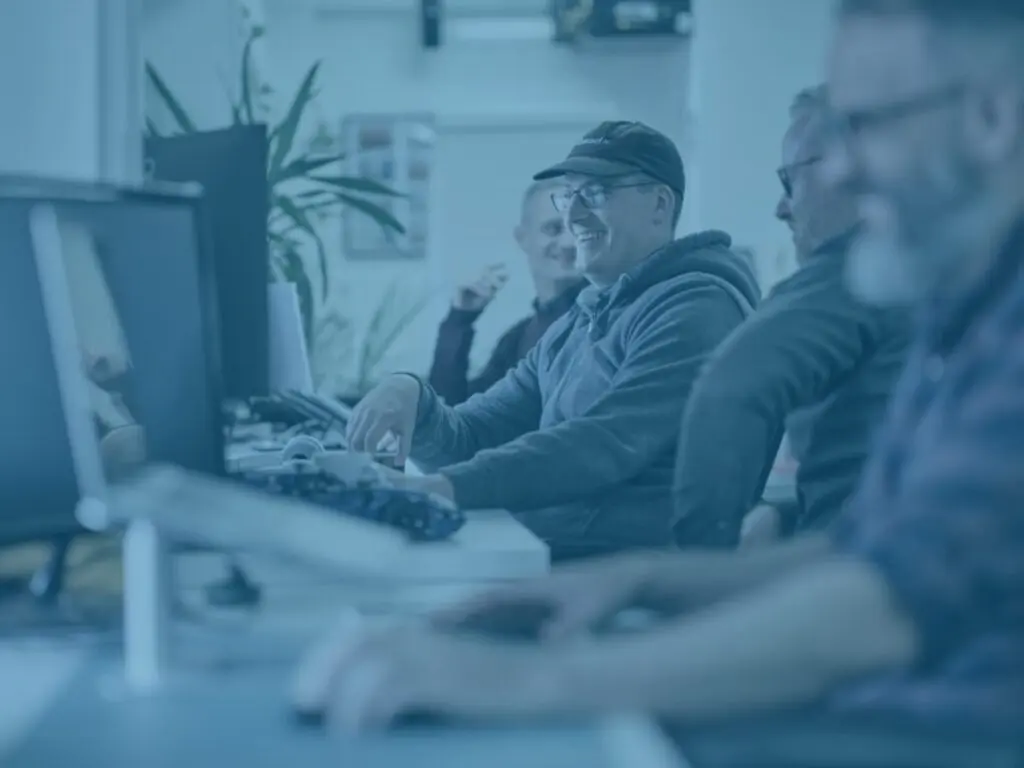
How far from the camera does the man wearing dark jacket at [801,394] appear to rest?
190 centimetres

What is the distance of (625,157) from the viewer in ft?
8.31

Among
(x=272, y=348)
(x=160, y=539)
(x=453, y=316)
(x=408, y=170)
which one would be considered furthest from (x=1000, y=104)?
(x=408, y=170)

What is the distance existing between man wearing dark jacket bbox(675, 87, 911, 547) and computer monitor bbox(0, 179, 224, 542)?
802 millimetres

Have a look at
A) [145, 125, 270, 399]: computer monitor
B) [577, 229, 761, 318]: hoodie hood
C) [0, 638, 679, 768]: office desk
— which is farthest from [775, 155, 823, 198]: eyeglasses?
[0, 638, 679, 768]: office desk

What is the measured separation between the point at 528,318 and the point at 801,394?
6.38 feet

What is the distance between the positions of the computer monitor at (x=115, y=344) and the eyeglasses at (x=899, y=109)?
65cm

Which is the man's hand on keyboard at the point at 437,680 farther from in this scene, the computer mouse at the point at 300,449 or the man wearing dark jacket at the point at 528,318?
the man wearing dark jacket at the point at 528,318

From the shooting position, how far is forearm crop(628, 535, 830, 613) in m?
1.18

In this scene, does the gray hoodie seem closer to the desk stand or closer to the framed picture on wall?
the desk stand

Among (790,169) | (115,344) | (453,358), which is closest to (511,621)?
(115,344)

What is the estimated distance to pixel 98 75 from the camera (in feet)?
7.84

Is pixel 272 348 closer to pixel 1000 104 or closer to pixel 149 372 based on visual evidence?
pixel 149 372

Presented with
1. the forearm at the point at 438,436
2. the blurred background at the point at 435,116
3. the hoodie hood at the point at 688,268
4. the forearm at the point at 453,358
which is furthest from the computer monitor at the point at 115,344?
the blurred background at the point at 435,116

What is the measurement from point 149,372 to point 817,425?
1013mm
